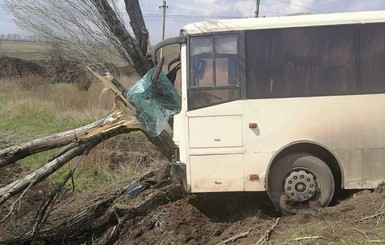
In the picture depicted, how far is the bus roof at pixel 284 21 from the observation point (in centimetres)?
714

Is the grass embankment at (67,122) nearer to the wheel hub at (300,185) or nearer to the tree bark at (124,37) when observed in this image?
the tree bark at (124,37)

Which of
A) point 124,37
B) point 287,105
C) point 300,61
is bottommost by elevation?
point 287,105

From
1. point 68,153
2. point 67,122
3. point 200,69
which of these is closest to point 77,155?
point 68,153

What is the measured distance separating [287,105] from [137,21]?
403 cm

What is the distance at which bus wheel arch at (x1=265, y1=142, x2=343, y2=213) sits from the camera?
7164 millimetres

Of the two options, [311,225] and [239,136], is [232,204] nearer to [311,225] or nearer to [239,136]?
[239,136]

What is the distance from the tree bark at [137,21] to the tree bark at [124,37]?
0.31ft

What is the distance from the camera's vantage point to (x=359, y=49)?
23.5 feet

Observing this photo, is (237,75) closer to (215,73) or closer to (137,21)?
(215,73)

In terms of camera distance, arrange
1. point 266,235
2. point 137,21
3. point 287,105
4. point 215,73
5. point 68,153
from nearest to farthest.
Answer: point 266,235 < point 287,105 < point 215,73 < point 68,153 < point 137,21

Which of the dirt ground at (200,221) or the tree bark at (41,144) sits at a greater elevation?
the tree bark at (41,144)

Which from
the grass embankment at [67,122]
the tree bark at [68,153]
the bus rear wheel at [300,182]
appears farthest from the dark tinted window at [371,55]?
the grass embankment at [67,122]

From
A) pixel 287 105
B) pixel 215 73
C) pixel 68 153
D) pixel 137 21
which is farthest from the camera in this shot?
pixel 137 21

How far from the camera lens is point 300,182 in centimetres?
723
